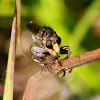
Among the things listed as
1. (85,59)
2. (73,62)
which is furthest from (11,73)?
(85,59)

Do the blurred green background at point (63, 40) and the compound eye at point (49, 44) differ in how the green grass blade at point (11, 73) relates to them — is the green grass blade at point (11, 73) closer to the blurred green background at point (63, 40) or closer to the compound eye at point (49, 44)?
the compound eye at point (49, 44)

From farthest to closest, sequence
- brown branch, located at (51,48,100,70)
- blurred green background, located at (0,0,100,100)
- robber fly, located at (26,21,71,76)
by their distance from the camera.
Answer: blurred green background, located at (0,0,100,100) < robber fly, located at (26,21,71,76) < brown branch, located at (51,48,100,70)

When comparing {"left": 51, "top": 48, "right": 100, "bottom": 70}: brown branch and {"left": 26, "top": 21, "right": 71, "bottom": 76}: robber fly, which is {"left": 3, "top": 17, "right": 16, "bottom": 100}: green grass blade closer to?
{"left": 26, "top": 21, "right": 71, "bottom": 76}: robber fly

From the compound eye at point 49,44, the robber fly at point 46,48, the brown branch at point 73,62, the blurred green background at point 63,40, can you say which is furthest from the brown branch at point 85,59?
the blurred green background at point 63,40

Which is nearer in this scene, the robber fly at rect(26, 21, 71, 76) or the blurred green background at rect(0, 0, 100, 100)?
the robber fly at rect(26, 21, 71, 76)

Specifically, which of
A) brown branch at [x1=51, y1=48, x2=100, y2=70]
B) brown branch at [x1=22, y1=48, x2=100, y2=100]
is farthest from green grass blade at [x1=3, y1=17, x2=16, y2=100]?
brown branch at [x1=51, y1=48, x2=100, y2=70]

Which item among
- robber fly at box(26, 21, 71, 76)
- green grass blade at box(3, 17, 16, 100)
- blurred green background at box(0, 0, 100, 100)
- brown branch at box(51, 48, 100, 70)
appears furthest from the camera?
blurred green background at box(0, 0, 100, 100)

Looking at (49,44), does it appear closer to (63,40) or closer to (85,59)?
(85,59)
